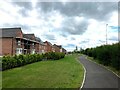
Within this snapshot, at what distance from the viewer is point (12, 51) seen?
59938mm

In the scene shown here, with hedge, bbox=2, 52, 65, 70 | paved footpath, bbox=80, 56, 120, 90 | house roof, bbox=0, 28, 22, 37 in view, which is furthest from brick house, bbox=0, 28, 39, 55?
paved footpath, bbox=80, 56, 120, 90

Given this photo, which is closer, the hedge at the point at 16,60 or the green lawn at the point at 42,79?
the green lawn at the point at 42,79

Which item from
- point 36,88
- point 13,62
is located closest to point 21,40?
point 13,62

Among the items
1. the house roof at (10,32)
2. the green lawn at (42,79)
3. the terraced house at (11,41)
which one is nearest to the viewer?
the green lawn at (42,79)

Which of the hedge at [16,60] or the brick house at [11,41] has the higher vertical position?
the brick house at [11,41]

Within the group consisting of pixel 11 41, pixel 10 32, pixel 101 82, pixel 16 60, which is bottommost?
pixel 101 82

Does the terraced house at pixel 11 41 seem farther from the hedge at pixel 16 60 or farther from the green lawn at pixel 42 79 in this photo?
the green lawn at pixel 42 79

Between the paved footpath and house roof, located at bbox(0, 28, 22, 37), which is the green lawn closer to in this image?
the paved footpath

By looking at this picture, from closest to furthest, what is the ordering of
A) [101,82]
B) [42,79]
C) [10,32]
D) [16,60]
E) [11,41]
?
[101,82] < [42,79] < [16,60] < [11,41] < [10,32]

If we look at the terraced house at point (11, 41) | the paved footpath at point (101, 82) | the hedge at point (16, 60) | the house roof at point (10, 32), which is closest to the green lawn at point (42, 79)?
the paved footpath at point (101, 82)

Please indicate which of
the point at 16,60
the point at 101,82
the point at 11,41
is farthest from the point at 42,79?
the point at 11,41

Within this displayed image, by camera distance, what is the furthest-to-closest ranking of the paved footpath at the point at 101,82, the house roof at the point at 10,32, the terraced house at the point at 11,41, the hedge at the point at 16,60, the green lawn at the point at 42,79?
1. the house roof at the point at 10,32
2. the terraced house at the point at 11,41
3. the hedge at the point at 16,60
4. the green lawn at the point at 42,79
5. the paved footpath at the point at 101,82

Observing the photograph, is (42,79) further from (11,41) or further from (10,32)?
(10,32)

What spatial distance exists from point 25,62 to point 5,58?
30.2 feet
